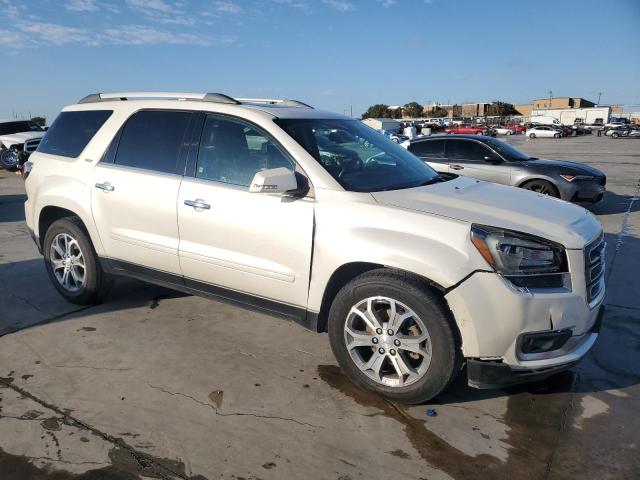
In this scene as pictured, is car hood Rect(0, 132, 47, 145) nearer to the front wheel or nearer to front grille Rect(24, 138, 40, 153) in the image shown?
front grille Rect(24, 138, 40, 153)

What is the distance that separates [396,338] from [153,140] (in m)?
2.52

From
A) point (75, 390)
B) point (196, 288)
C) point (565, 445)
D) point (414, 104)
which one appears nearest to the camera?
point (565, 445)

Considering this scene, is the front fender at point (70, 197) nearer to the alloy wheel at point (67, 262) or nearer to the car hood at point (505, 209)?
the alloy wheel at point (67, 262)

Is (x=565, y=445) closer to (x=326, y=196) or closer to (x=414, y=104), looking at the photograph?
(x=326, y=196)

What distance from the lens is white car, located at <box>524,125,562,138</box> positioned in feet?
182

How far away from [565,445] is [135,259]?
3334mm

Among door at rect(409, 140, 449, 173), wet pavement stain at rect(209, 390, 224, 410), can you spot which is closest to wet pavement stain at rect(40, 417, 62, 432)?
wet pavement stain at rect(209, 390, 224, 410)

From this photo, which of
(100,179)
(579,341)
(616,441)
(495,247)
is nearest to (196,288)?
(100,179)

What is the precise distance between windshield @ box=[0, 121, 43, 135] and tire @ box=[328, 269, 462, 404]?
18727 mm

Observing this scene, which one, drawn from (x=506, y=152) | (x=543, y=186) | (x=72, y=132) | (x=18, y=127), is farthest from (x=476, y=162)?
(x=18, y=127)

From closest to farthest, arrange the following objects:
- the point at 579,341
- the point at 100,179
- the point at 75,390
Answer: the point at 579,341, the point at 75,390, the point at 100,179

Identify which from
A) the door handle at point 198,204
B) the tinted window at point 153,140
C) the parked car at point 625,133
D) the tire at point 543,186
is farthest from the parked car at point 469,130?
the door handle at point 198,204

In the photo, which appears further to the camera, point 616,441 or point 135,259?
point 135,259

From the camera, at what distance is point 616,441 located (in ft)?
9.27
